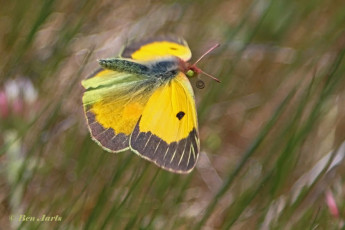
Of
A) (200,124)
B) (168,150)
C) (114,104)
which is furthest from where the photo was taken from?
(200,124)

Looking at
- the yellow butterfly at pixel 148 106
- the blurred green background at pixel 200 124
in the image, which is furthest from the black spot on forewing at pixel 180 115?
the blurred green background at pixel 200 124

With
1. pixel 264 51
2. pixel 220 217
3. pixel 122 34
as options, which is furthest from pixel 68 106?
pixel 264 51

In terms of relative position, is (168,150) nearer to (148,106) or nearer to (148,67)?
(148,106)

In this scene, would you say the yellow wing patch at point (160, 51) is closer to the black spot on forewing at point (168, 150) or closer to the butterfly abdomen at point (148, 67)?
the butterfly abdomen at point (148, 67)

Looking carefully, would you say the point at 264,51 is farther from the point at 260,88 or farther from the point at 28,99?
the point at 28,99

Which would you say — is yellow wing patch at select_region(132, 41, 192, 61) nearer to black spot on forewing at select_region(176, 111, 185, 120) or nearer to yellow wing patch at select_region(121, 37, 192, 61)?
yellow wing patch at select_region(121, 37, 192, 61)

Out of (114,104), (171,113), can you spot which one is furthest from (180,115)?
(114,104)

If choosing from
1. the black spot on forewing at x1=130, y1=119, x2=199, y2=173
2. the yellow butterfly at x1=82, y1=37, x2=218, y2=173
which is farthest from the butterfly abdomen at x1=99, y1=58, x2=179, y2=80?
the black spot on forewing at x1=130, y1=119, x2=199, y2=173
